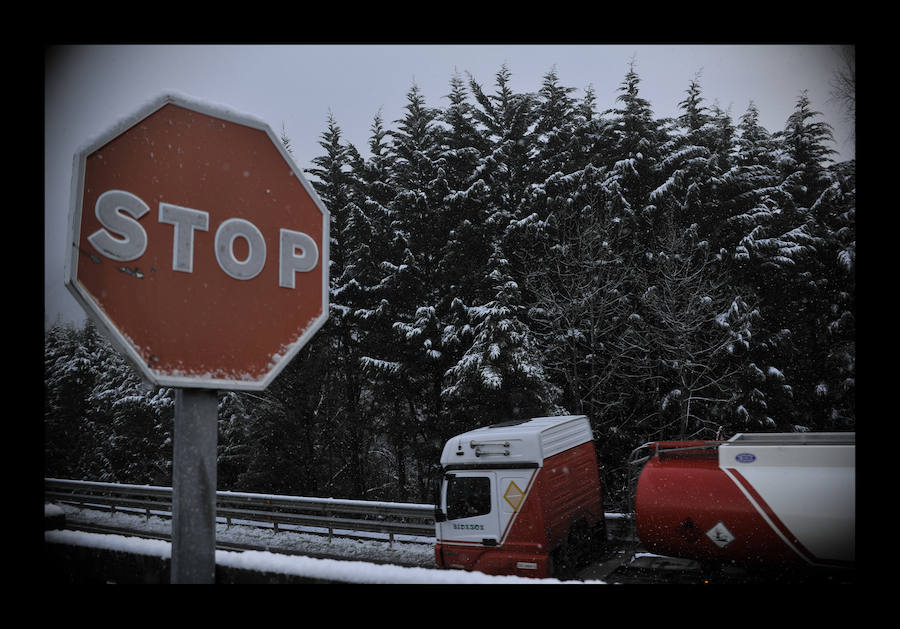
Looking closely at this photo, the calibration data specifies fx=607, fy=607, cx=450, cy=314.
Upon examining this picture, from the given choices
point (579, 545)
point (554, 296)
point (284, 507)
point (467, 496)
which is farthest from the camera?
point (554, 296)

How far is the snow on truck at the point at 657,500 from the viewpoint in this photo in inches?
255

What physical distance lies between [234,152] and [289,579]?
1.29 meters

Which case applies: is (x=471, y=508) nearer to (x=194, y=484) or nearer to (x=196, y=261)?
(x=194, y=484)

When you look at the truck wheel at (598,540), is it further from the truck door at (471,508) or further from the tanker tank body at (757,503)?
the tanker tank body at (757,503)

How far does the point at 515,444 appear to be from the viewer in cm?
939

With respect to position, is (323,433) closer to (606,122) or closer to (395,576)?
(606,122)

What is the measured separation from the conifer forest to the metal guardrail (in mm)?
3703

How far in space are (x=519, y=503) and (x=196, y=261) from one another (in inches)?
332

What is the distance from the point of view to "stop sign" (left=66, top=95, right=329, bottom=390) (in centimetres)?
141

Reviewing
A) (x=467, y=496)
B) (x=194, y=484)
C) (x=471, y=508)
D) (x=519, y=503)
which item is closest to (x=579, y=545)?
(x=519, y=503)

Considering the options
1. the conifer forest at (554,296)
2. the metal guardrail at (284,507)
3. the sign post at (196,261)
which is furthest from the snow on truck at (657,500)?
the conifer forest at (554,296)

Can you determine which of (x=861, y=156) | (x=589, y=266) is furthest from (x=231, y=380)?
(x=589, y=266)

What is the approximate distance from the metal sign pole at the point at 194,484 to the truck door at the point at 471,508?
8279 millimetres

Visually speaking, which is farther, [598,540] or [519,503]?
[598,540]
